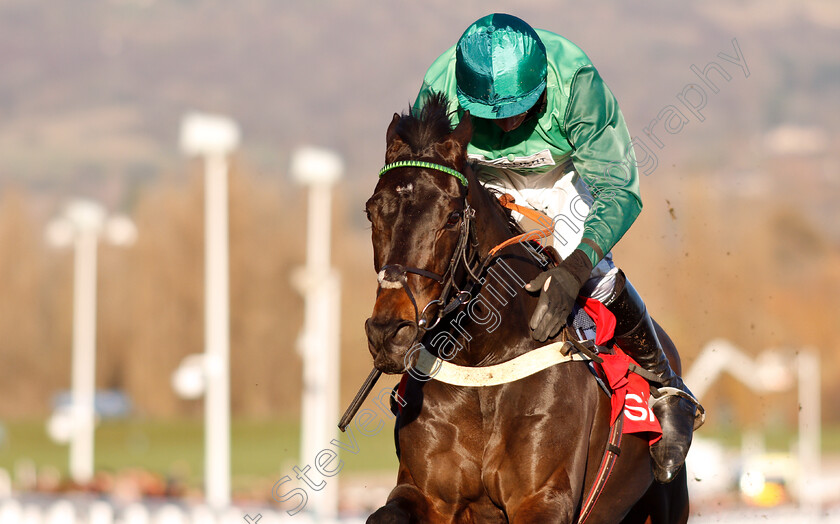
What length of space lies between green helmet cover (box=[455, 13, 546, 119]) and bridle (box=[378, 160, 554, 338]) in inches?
21.5

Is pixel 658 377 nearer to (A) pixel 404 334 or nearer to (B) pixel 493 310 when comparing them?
(B) pixel 493 310

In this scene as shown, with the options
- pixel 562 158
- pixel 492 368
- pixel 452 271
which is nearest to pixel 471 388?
pixel 492 368

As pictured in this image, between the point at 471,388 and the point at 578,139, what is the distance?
1158 mm

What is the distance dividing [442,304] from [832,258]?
64.7 metres

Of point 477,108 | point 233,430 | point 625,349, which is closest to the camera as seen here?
point 477,108

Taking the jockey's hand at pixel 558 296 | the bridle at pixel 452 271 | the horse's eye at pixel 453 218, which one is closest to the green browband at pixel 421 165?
the bridle at pixel 452 271

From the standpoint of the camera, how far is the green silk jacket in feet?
14.7

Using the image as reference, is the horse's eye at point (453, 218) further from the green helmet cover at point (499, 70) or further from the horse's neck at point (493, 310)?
the green helmet cover at point (499, 70)

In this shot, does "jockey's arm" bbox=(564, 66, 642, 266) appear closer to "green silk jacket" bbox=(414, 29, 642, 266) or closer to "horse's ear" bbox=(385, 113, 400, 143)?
"green silk jacket" bbox=(414, 29, 642, 266)

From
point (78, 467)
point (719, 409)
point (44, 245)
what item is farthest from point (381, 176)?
point (44, 245)

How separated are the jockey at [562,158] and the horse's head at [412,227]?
454mm

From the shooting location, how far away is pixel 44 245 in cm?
7194

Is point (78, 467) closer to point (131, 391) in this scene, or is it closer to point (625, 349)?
point (625, 349)

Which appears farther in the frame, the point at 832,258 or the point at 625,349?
the point at 832,258
